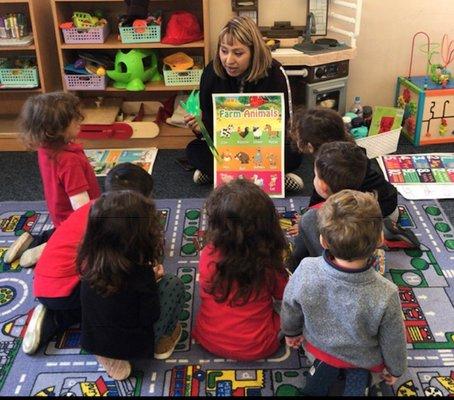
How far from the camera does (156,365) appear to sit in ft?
5.06

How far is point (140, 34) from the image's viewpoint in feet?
8.71

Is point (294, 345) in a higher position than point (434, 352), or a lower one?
higher

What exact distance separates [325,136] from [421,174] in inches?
36.2

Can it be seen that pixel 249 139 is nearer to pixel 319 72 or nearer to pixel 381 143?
pixel 319 72

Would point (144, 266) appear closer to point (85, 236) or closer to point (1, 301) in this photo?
point (85, 236)

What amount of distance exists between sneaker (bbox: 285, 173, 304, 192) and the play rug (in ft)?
1.93

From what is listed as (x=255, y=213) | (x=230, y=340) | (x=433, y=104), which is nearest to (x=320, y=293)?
(x=255, y=213)

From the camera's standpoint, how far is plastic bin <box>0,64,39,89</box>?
9.01ft

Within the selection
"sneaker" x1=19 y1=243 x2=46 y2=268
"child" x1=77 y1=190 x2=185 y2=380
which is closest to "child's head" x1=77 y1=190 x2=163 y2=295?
"child" x1=77 y1=190 x2=185 y2=380

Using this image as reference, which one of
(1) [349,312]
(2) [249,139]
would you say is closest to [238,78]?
(2) [249,139]

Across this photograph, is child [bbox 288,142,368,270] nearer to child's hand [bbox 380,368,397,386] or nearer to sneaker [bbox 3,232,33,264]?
child's hand [bbox 380,368,397,386]

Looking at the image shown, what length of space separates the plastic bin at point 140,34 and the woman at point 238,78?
45 cm

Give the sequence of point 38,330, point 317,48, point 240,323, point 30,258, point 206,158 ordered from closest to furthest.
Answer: point 240,323
point 38,330
point 30,258
point 206,158
point 317,48

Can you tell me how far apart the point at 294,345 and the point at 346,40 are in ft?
6.60
